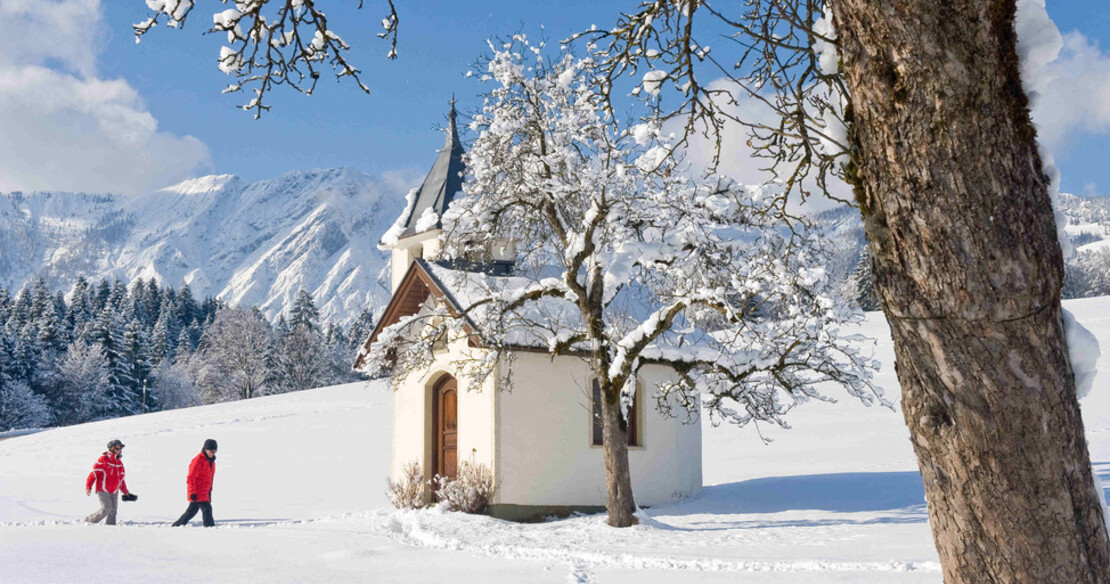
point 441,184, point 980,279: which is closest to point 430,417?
point 441,184

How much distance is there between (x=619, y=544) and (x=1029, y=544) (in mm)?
8587

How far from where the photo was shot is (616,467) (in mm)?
12930

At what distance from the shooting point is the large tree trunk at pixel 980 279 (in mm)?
2623

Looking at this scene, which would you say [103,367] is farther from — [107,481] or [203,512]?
[203,512]

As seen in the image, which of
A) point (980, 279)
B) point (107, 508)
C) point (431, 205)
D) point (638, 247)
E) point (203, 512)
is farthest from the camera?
point (431, 205)

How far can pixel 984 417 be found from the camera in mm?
2658

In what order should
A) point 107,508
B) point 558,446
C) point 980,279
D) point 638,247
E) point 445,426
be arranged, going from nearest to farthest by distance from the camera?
1. point 980,279
2. point 638,247
3. point 107,508
4. point 558,446
5. point 445,426

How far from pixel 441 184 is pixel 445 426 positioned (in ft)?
19.5

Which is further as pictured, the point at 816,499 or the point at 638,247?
the point at 816,499

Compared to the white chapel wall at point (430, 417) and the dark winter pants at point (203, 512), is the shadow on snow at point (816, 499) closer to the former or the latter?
the white chapel wall at point (430, 417)

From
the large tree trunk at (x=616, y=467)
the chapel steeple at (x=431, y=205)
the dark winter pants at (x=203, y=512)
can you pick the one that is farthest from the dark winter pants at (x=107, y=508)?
the large tree trunk at (x=616, y=467)

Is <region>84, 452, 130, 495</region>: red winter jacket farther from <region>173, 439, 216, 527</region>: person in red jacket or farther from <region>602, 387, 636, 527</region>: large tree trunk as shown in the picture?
<region>602, 387, 636, 527</region>: large tree trunk

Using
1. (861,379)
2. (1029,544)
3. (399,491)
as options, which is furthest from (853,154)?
(399,491)

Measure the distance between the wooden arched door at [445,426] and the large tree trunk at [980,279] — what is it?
15.1 metres
